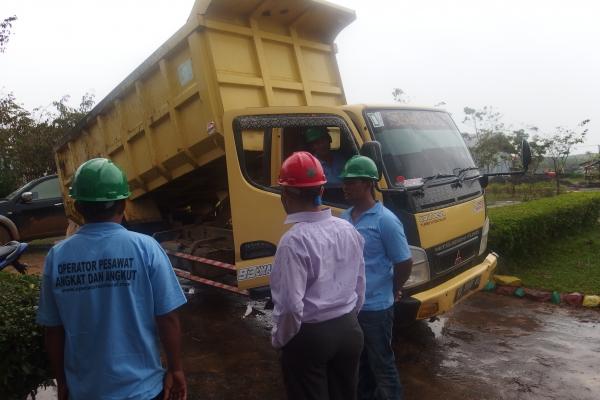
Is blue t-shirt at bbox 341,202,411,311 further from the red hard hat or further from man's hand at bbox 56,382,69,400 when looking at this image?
man's hand at bbox 56,382,69,400

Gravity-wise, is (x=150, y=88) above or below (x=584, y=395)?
above

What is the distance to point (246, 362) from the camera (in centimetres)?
425

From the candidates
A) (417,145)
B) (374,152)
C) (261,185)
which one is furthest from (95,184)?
(417,145)

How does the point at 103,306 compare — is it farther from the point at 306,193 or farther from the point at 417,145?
the point at 417,145

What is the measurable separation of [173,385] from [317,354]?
2.02 feet

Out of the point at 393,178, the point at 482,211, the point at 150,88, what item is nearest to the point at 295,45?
the point at 150,88

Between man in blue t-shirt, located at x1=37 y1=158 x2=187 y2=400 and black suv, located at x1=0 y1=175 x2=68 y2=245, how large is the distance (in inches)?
365

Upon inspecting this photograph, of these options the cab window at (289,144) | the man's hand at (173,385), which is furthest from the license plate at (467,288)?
the man's hand at (173,385)

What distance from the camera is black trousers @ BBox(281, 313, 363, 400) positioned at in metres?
2.04

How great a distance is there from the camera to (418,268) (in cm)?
354

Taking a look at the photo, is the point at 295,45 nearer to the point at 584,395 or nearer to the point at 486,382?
the point at 486,382

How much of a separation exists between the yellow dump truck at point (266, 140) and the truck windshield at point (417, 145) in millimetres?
12

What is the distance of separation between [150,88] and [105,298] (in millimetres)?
3832

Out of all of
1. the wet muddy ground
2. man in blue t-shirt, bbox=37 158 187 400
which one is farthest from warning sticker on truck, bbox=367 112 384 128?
man in blue t-shirt, bbox=37 158 187 400
